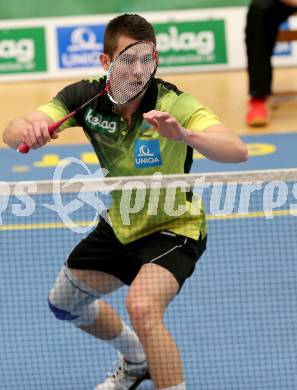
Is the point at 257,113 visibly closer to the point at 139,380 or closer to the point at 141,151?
the point at 139,380

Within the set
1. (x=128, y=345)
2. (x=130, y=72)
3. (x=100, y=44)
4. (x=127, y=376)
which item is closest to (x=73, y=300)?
(x=128, y=345)

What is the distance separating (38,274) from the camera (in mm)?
5824

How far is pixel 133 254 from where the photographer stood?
4.11 meters

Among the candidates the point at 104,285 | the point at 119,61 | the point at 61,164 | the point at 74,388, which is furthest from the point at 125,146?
the point at 61,164

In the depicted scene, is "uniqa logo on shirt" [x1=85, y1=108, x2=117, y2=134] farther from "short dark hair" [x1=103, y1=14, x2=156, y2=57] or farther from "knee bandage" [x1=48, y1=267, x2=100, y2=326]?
"knee bandage" [x1=48, y1=267, x2=100, y2=326]

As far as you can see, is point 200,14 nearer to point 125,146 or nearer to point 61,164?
point 61,164

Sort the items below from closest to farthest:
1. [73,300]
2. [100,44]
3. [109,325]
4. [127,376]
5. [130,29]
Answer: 1. [130,29]
2. [73,300]
3. [109,325]
4. [127,376]
5. [100,44]

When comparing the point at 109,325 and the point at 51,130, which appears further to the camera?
the point at 109,325

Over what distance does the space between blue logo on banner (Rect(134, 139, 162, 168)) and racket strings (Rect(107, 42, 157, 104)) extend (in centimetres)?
23

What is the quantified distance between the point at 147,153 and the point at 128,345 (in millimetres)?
1014

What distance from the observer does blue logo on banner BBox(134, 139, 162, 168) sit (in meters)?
4.02

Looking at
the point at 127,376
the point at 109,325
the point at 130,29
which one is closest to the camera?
the point at 130,29

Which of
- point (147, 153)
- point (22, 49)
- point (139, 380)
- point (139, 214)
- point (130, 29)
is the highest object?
point (130, 29)

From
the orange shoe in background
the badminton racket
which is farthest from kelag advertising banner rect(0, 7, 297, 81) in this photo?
the badminton racket
